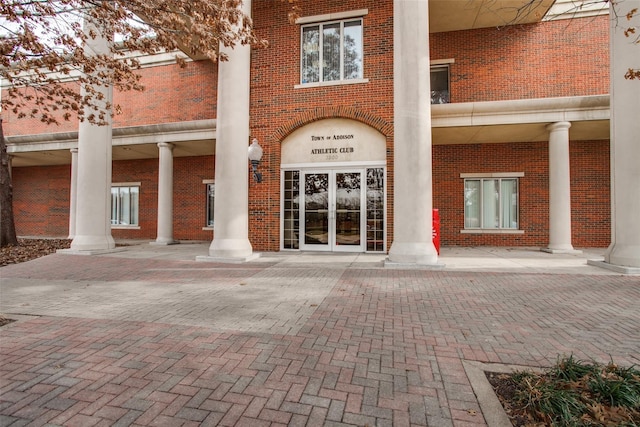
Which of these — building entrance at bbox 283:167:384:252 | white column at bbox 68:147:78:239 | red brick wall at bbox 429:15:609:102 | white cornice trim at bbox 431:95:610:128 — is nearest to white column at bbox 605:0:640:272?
white cornice trim at bbox 431:95:610:128

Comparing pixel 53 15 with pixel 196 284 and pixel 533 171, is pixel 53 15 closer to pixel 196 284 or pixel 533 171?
pixel 196 284

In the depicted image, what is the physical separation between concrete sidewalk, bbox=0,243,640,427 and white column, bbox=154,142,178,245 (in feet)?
23.6

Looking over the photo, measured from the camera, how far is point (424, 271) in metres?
7.86

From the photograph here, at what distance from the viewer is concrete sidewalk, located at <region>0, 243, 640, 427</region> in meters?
2.44

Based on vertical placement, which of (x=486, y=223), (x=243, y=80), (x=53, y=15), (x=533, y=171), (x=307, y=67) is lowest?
(x=486, y=223)

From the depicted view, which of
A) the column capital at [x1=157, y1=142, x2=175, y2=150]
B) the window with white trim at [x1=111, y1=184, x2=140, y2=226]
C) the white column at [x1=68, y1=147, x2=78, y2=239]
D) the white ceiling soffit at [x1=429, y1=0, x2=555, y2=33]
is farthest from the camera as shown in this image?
the window with white trim at [x1=111, y1=184, x2=140, y2=226]

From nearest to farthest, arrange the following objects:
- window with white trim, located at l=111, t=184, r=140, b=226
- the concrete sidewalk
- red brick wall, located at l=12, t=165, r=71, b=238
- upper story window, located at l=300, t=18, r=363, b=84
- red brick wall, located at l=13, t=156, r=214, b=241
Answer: the concrete sidewalk
upper story window, located at l=300, t=18, r=363, b=84
red brick wall, located at l=13, t=156, r=214, b=241
window with white trim, located at l=111, t=184, r=140, b=226
red brick wall, located at l=12, t=165, r=71, b=238

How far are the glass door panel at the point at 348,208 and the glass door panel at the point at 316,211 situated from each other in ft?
1.23

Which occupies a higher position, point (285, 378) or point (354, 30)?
point (354, 30)

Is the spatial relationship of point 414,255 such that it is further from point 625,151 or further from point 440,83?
point 440,83

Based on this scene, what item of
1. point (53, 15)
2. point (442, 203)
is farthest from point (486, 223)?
point (53, 15)

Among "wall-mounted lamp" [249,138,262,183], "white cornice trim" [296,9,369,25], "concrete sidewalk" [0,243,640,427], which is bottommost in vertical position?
"concrete sidewalk" [0,243,640,427]

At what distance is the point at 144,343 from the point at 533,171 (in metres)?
14.6

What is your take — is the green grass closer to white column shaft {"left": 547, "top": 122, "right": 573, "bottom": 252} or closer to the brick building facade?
the brick building facade
